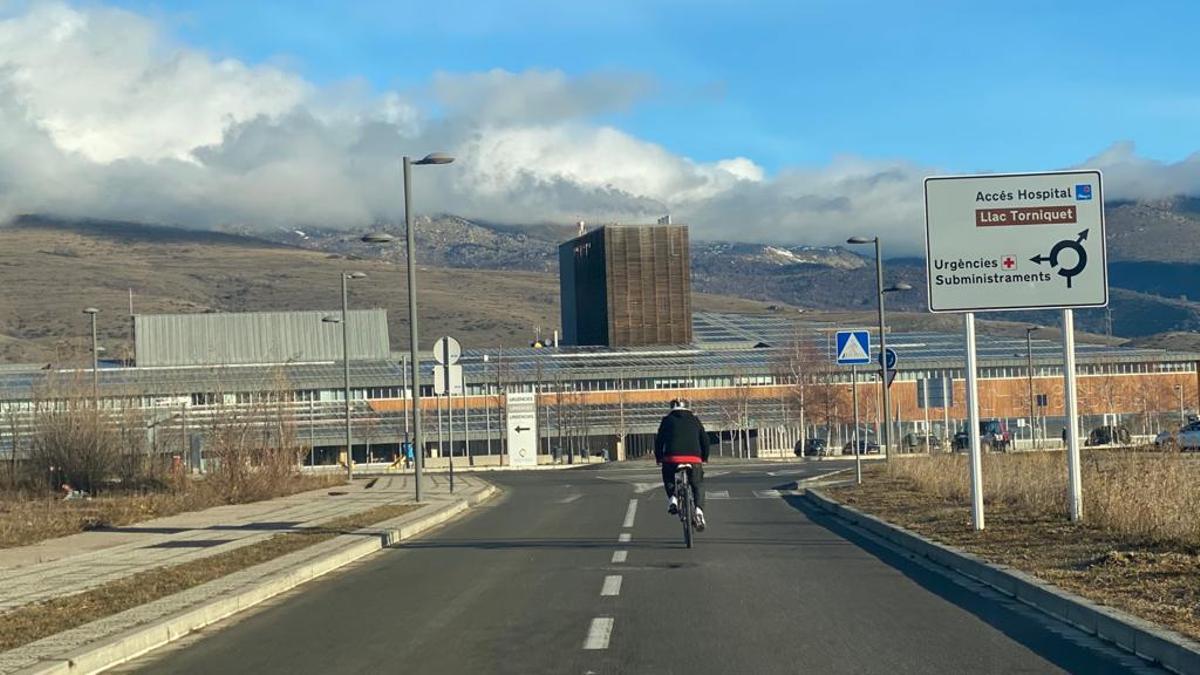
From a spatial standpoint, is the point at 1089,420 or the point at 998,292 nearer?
the point at 998,292

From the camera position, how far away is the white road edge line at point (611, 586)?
47.2ft

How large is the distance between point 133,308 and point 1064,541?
18809cm

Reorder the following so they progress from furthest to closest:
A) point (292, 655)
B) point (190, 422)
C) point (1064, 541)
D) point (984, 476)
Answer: point (190, 422) < point (984, 476) < point (1064, 541) < point (292, 655)

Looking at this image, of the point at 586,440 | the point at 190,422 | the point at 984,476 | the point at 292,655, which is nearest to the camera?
the point at 292,655

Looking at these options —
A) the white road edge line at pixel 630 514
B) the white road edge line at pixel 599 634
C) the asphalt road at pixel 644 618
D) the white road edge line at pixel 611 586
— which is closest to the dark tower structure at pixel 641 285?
the white road edge line at pixel 630 514

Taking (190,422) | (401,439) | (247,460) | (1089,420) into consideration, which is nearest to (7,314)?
(401,439)

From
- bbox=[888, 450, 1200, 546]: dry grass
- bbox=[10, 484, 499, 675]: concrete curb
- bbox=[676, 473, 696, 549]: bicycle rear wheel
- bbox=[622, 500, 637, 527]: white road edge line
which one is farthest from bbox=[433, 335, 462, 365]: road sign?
bbox=[676, 473, 696, 549]: bicycle rear wheel

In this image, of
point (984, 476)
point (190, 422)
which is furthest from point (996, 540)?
point (190, 422)

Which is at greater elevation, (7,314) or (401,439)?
(7,314)

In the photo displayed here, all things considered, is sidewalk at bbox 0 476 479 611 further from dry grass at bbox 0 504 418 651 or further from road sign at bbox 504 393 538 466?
road sign at bbox 504 393 538 466

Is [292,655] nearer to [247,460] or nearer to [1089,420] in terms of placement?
[247,460]

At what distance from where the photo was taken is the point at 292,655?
36.6 feet

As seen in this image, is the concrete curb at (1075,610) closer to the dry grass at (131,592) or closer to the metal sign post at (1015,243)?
the metal sign post at (1015,243)

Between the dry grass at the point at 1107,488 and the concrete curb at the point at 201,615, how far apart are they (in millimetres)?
9610
